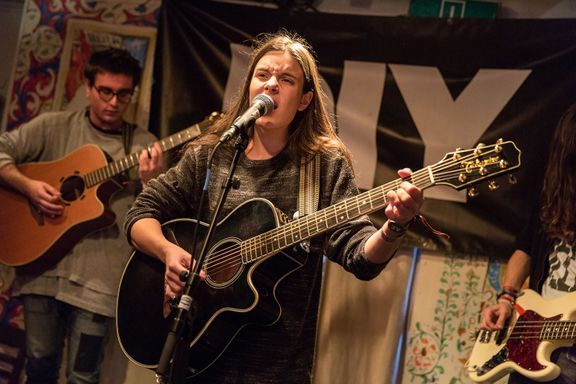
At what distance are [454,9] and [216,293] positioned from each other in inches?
92.2

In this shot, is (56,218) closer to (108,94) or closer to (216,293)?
(108,94)

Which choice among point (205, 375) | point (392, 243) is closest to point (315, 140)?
point (392, 243)

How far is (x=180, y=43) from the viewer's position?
4.27 meters

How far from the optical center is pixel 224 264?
98.4 inches

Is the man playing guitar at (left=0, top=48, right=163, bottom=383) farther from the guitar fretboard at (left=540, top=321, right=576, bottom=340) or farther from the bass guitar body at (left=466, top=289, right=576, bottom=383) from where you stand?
the guitar fretboard at (left=540, top=321, right=576, bottom=340)

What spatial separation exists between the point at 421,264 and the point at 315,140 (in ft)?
4.99

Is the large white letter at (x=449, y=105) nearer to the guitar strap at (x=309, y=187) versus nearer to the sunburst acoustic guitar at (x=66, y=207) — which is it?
the sunburst acoustic guitar at (x=66, y=207)

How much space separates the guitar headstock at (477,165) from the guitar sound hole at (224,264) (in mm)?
719

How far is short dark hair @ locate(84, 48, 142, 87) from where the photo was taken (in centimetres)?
390

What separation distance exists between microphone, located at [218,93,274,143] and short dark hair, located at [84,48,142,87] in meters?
1.68

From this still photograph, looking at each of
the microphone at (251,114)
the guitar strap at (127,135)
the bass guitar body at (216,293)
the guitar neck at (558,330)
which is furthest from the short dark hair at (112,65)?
the guitar neck at (558,330)

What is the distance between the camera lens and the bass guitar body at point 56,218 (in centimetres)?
372

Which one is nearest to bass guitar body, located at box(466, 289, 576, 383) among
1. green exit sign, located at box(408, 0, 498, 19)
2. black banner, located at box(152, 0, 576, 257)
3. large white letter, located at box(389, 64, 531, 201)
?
black banner, located at box(152, 0, 576, 257)

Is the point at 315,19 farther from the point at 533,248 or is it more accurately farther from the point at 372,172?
the point at 533,248
